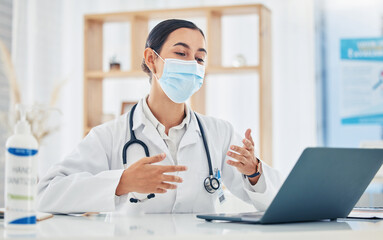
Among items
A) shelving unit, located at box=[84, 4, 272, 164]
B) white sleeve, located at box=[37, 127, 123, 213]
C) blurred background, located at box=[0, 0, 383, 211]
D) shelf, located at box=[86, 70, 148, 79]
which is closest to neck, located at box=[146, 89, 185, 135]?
white sleeve, located at box=[37, 127, 123, 213]

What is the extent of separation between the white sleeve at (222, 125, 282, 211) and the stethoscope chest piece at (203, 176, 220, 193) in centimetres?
9

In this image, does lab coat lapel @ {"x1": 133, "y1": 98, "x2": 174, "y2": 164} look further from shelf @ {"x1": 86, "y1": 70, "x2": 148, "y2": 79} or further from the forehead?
shelf @ {"x1": 86, "y1": 70, "x2": 148, "y2": 79}

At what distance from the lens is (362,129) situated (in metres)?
4.21

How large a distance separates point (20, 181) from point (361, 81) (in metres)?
3.69

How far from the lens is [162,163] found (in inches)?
71.7

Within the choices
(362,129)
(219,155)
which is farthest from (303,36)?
(219,155)

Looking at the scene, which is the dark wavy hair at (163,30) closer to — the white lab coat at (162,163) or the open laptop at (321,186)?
the white lab coat at (162,163)

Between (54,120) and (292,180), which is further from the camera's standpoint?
(54,120)

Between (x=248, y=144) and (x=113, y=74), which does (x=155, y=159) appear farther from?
(x=113, y=74)

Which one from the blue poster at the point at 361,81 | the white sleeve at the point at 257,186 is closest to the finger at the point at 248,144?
the white sleeve at the point at 257,186

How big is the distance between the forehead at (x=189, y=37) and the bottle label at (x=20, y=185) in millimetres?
1049

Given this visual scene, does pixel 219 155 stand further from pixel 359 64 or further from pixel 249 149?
pixel 359 64

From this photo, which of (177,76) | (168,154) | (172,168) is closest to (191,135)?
(168,154)

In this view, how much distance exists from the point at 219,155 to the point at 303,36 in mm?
2527
